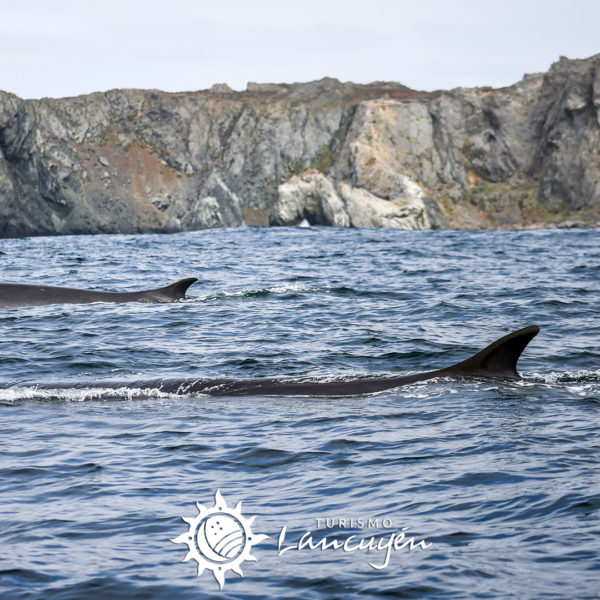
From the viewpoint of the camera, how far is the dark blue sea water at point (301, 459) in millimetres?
5797

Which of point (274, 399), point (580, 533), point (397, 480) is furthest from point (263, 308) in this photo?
point (580, 533)

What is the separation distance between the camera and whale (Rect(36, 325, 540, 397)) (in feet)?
37.3

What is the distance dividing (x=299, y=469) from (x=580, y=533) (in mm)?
2826

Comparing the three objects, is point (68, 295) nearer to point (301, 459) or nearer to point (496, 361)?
point (496, 361)

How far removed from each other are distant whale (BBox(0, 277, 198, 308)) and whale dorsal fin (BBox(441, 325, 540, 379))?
1069 centimetres

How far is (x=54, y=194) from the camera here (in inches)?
6083

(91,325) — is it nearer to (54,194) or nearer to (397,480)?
(397,480)

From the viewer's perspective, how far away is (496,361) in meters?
11.4
